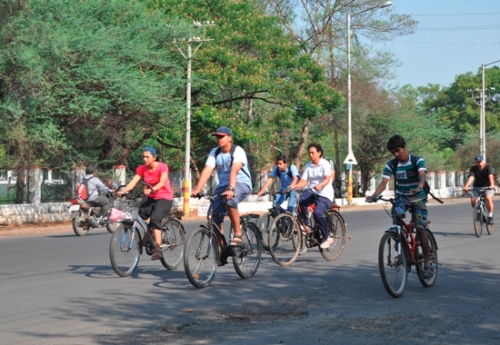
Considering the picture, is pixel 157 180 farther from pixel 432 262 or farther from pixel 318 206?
pixel 432 262

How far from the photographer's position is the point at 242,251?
11164 millimetres

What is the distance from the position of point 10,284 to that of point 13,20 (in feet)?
46.8

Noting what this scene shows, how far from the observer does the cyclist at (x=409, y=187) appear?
33.4 ft

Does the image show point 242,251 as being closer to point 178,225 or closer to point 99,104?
point 178,225

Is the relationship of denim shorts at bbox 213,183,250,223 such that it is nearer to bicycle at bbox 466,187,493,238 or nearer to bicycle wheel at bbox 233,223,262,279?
bicycle wheel at bbox 233,223,262,279

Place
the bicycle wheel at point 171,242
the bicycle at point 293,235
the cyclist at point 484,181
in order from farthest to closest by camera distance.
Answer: the cyclist at point 484,181 → the bicycle at point 293,235 → the bicycle wheel at point 171,242

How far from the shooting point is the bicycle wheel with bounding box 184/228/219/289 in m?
10.3

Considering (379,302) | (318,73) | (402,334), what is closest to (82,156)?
(318,73)

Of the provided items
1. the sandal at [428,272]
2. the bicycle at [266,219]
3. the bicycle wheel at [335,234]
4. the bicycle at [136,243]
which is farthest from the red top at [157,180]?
the sandal at [428,272]

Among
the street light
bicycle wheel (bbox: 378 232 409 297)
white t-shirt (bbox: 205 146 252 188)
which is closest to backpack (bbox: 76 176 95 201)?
white t-shirt (bbox: 205 146 252 188)

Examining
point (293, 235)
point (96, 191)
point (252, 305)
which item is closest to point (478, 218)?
point (293, 235)

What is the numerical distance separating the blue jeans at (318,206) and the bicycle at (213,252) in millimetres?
2233

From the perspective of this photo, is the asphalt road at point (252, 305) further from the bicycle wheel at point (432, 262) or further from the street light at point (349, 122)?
the street light at point (349, 122)

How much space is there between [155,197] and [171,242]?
744 millimetres
